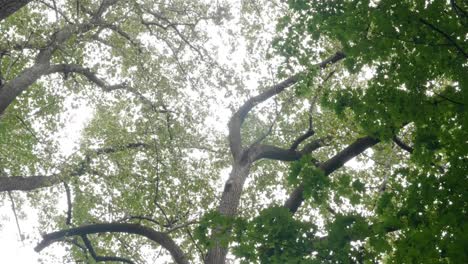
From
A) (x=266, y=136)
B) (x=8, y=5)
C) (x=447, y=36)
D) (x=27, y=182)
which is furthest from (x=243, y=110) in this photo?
(x=447, y=36)

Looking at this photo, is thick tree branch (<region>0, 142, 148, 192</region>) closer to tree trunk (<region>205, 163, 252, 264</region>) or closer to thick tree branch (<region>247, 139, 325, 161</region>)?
tree trunk (<region>205, 163, 252, 264</region>)

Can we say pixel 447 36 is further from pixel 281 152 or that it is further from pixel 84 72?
pixel 84 72

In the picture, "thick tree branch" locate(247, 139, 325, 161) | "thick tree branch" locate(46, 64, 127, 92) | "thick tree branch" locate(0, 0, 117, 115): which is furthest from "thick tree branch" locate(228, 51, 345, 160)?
"thick tree branch" locate(0, 0, 117, 115)

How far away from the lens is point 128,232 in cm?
1009

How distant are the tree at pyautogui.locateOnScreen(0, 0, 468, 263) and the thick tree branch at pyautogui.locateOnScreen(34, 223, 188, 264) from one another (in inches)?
1.3

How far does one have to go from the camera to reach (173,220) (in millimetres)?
12023

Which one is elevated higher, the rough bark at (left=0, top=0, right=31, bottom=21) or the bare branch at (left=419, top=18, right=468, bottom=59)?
the rough bark at (left=0, top=0, right=31, bottom=21)

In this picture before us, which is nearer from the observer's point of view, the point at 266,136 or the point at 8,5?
the point at 8,5

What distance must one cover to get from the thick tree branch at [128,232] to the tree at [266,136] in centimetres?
3

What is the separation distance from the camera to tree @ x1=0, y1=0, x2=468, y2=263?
4465 mm

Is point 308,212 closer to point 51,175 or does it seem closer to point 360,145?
point 360,145

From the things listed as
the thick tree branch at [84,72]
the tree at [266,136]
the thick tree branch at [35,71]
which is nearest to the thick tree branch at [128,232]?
the tree at [266,136]

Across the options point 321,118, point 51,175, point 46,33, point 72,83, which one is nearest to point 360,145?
point 321,118

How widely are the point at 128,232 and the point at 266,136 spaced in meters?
5.16
